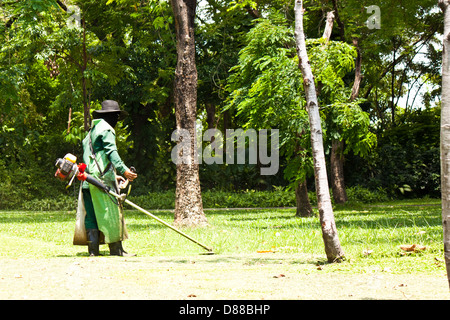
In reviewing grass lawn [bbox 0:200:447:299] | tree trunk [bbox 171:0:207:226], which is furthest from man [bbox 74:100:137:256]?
tree trunk [bbox 171:0:207:226]

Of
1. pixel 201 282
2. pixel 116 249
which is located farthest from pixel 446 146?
pixel 116 249

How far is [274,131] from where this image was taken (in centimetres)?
1530

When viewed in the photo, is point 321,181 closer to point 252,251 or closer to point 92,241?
point 252,251

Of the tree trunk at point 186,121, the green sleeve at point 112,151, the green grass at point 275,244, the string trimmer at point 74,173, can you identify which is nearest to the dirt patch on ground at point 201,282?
the green grass at point 275,244

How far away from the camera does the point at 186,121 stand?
13891 mm

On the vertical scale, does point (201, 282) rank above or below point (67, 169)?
below

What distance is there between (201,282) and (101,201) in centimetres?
300

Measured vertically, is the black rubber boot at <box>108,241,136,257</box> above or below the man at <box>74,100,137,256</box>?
below

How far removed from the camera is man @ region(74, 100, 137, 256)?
26.7ft

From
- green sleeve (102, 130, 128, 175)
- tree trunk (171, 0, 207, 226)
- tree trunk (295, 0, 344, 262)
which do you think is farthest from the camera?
tree trunk (171, 0, 207, 226)

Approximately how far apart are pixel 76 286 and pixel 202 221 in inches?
334

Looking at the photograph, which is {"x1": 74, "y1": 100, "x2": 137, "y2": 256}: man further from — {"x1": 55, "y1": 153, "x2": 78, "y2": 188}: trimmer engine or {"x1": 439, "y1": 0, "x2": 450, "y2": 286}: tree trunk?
{"x1": 439, "y1": 0, "x2": 450, "y2": 286}: tree trunk

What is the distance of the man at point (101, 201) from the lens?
8.12 meters
